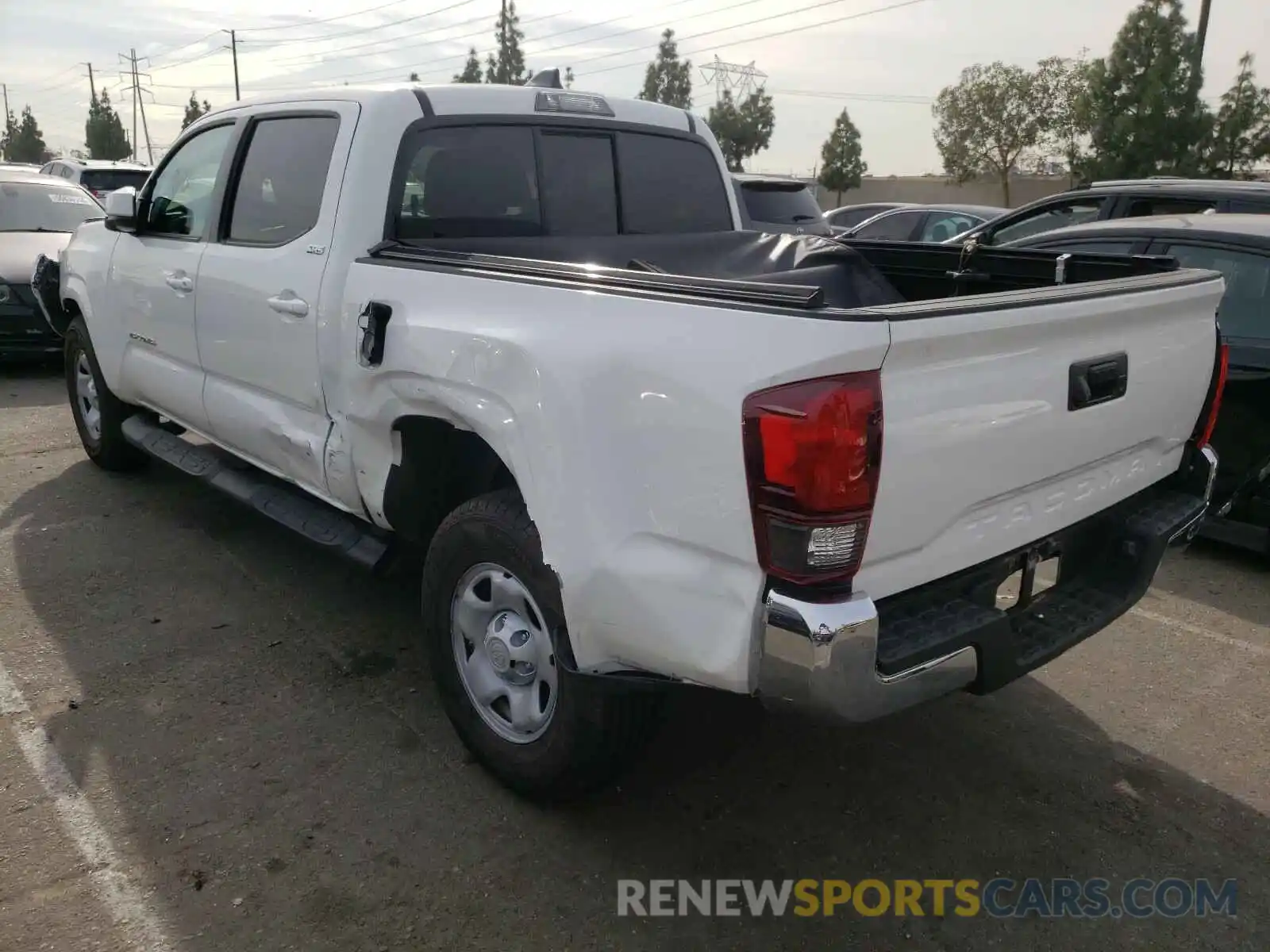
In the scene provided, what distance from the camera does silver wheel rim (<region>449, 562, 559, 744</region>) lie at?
112 inches

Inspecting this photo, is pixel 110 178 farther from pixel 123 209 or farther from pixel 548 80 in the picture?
pixel 548 80

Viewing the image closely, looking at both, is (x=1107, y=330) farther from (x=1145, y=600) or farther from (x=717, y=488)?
(x=1145, y=600)

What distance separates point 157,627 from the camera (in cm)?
412

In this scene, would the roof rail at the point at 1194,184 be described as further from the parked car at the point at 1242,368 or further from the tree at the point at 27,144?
the tree at the point at 27,144

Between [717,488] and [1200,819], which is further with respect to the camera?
[1200,819]

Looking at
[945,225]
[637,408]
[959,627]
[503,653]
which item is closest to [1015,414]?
[959,627]

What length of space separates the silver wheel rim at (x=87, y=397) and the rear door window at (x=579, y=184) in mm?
3329

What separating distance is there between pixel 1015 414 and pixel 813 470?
63cm

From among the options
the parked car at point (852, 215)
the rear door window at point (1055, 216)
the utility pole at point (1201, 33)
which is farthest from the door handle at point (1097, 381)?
the utility pole at point (1201, 33)

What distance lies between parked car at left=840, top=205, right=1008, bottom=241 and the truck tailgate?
9515 mm

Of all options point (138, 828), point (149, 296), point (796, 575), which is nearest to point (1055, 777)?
point (796, 575)

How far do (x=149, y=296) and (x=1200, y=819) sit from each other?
4.64 metres

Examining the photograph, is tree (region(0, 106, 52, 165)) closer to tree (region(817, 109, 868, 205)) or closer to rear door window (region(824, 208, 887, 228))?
tree (region(817, 109, 868, 205))

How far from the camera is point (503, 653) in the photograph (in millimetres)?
2918
